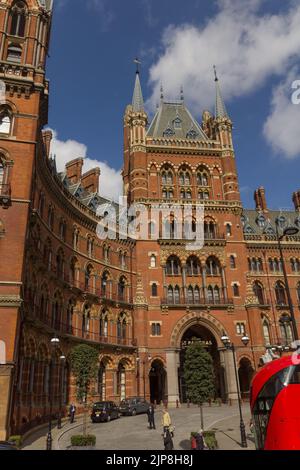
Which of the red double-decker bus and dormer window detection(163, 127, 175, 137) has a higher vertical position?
dormer window detection(163, 127, 175, 137)

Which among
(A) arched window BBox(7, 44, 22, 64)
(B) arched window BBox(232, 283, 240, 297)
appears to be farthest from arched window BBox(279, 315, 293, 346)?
(A) arched window BBox(7, 44, 22, 64)

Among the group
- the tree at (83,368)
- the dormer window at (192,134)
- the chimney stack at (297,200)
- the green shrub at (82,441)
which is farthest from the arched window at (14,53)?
the chimney stack at (297,200)

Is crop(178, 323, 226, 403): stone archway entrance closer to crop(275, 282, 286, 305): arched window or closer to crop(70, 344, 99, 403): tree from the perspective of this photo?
crop(275, 282, 286, 305): arched window

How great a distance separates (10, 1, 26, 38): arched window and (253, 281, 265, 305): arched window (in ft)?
139

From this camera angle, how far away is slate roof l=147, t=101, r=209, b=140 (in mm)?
58375

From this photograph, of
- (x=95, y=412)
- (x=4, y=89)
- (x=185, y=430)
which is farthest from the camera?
(x=95, y=412)

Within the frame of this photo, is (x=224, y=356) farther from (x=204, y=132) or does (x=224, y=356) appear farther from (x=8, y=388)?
(x=204, y=132)

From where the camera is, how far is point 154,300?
4738 centimetres

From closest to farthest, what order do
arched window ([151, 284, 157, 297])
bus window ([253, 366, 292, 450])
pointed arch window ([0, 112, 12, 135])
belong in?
bus window ([253, 366, 292, 450]) → pointed arch window ([0, 112, 12, 135]) → arched window ([151, 284, 157, 297])

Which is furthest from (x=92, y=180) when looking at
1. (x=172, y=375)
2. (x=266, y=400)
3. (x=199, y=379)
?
(x=266, y=400)

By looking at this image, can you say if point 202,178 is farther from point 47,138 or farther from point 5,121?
point 5,121

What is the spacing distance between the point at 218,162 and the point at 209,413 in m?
34.7

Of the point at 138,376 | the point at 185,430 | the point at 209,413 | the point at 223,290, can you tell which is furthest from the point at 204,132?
the point at 185,430

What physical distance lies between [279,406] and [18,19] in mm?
34527
